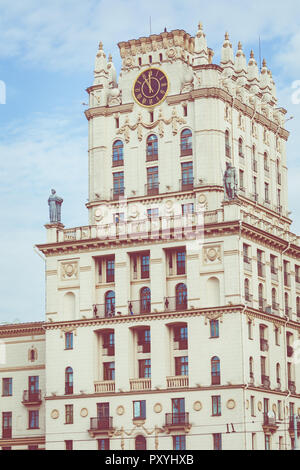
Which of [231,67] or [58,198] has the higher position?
[231,67]

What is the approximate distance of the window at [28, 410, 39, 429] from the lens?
130375mm

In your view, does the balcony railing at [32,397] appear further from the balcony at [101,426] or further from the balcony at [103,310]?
the balcony at [103,310]

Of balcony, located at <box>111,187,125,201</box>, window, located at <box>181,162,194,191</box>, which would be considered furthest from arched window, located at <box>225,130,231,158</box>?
balcony, located at <box>111,187,125,201</box>

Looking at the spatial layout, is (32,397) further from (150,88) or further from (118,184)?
(150,88)

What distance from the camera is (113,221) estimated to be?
129500 millimetres

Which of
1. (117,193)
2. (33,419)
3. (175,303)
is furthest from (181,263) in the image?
(33,419)

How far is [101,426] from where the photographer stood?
12019 cm

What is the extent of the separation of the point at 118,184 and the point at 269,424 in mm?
29120

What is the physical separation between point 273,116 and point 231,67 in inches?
372

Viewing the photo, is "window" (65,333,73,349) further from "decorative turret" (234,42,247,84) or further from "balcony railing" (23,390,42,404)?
"decorative turret" (234,42,247,84)

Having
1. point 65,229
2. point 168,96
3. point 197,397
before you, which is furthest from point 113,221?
point 197,397

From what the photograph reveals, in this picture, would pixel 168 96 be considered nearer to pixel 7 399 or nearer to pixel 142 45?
pixel 142 45

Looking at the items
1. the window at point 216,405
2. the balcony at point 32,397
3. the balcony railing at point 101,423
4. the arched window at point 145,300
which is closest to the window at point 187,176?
the arched window at point 145,300
